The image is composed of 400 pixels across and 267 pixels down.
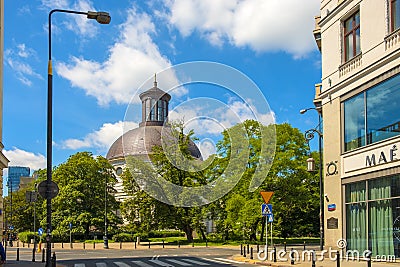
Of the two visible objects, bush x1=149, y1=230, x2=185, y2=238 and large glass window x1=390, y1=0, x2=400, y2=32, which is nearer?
large glass window x1=390, y1=0, x2=400, y2=32

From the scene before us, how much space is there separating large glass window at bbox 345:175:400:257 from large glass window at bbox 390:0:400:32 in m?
6.39

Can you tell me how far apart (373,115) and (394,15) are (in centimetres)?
450

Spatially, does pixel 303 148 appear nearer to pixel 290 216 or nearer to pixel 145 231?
pixel 290 216

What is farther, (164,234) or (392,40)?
(164,234)

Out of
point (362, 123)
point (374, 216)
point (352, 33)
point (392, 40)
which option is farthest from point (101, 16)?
point (374, 216)

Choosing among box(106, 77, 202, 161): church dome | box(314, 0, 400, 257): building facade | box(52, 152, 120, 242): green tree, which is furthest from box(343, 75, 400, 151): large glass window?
box(106, 77, 202, 161): church dome

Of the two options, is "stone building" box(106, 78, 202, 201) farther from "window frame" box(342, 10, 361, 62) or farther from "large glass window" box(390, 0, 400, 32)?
"large glass window" box(390, 0, 400, 32)

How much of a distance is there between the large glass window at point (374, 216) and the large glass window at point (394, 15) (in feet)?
21.0

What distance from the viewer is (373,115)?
23938 mm

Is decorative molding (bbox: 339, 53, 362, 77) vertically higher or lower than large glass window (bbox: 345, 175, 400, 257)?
higher

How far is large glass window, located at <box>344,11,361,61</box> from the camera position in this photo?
2572cm

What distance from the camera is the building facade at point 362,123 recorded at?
73.3 ft

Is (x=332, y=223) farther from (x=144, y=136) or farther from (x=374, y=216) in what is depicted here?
(x=144, y=136)

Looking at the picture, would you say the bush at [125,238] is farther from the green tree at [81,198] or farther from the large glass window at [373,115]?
the large glass window at [373,115]
